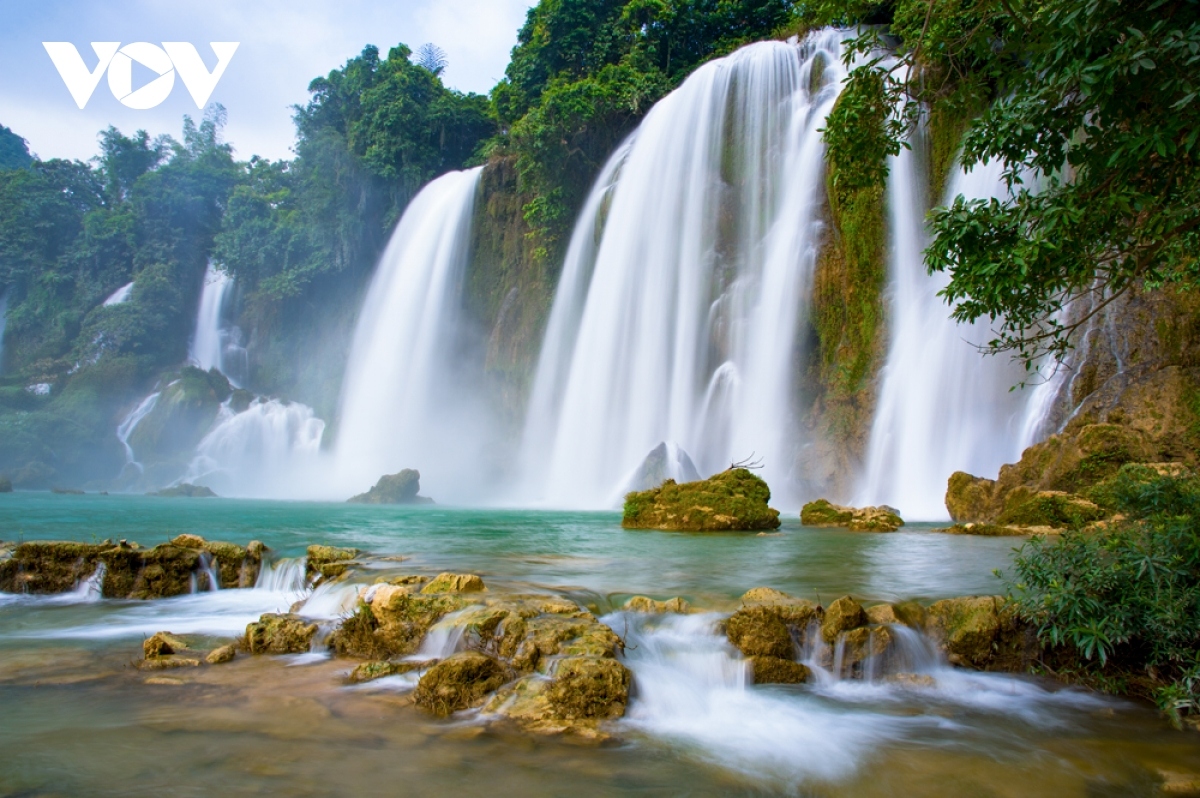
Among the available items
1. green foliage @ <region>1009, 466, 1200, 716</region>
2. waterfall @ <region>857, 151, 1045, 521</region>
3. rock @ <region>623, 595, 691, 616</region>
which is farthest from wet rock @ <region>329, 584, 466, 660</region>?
waterfall @ <region>857, 151, 1045, 521</region>

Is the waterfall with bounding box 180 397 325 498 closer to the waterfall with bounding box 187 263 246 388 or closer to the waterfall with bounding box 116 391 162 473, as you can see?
the waterfall with bounding box 116 391 162 473

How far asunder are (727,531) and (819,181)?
40.0 ft

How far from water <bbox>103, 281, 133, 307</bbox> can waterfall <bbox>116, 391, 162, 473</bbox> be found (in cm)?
665

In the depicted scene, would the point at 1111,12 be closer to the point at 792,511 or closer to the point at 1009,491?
the point at 1009,491

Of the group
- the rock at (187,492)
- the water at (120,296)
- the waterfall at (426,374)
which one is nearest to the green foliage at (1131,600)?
the waterfall at (426,374)

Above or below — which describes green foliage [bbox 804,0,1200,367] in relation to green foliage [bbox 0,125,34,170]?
below

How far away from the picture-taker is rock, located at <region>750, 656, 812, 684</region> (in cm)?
495

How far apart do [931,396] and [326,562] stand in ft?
45.7

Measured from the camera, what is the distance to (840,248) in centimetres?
1991

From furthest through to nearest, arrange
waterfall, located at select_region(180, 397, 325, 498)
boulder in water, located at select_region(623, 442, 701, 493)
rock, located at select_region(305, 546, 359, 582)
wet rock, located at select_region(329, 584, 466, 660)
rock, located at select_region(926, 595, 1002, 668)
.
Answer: waterfall, located at select_region(180, 397, 325, 498)
boulder in water, located at select_region(623, 442, 701, 493)
rock, located at select_region(305, 546, 359, 582)
wet rock, located at select_region(329, 584, 466, 660)
rock, located at select_region(926, 595, 1002, 668)

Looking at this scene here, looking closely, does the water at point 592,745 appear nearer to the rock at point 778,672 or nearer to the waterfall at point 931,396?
the rock at point 778,672

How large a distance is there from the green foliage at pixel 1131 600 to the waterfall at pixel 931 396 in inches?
429

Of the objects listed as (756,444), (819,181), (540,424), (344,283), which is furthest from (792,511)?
(344,283)

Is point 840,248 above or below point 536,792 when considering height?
above
